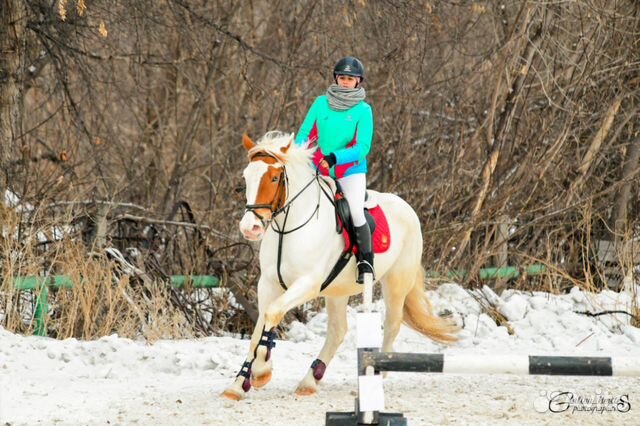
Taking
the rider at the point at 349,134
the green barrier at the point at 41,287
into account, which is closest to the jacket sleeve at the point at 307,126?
the rider at the point at 349,134

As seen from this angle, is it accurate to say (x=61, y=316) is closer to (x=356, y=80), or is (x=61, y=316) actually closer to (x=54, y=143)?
(x=356, y=80)

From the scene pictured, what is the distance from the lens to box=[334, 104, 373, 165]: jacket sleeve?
23.7 feet

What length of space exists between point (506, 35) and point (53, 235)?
6.50 m

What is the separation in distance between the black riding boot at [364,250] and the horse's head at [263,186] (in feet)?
2.40

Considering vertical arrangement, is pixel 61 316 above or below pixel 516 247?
below

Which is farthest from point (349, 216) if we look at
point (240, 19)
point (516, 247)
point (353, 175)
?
point (240, 19)

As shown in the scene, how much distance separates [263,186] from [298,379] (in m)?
2.22

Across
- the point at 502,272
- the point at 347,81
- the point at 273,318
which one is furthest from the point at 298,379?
the point at 502,272

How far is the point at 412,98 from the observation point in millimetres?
13719

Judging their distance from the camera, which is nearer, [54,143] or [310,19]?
[310,19]

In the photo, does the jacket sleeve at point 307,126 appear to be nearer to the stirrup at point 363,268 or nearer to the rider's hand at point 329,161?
the rider's hand at point 329,161

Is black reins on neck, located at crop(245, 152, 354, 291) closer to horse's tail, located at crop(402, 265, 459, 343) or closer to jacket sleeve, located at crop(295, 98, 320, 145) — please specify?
jacket sleeve, located at crop(295, 98, 320, 145)

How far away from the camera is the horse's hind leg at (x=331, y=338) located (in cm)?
758

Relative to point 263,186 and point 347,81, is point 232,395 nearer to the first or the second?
point 263,186
